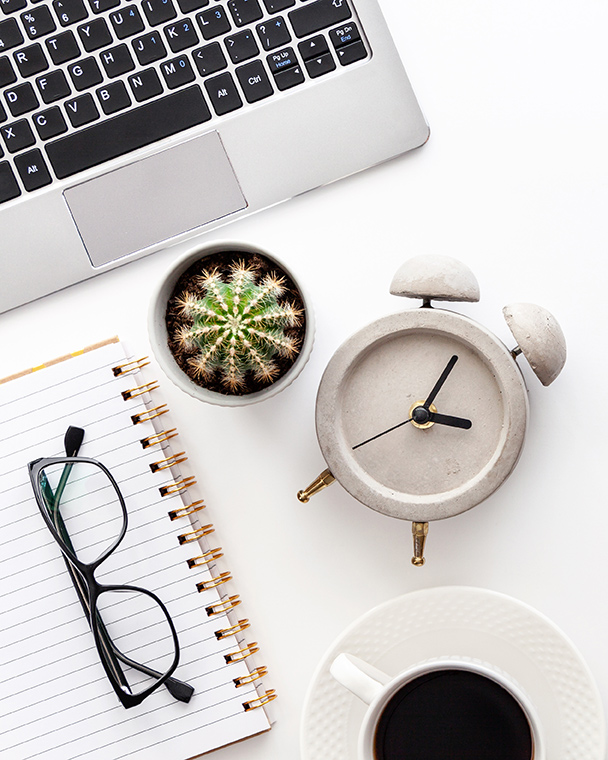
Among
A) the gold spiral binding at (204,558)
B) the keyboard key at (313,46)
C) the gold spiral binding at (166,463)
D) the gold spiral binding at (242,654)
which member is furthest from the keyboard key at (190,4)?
the gold spiral binding at (242,654)

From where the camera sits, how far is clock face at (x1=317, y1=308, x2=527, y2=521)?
26.0 inches

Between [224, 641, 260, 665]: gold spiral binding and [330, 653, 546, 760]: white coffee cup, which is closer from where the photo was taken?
[330, 653, 546, 760]: white coffee cup

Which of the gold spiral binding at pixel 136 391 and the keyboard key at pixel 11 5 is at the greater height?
the keyboard key at pixel 11 5

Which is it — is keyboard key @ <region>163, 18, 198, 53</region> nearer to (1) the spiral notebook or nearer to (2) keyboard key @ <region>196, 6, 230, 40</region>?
(2) keyboard key @ <region>196, 6, 230, 40</region>

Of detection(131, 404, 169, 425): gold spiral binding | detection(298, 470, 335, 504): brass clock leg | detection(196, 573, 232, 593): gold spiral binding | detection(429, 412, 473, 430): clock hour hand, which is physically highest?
detection(131, 404, 169, 425): gold spiral binding

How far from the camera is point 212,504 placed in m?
0.77

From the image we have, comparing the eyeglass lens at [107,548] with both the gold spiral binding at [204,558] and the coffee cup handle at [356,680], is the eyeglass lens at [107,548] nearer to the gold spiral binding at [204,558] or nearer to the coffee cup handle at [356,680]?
the gold spiral binding at [204,558]

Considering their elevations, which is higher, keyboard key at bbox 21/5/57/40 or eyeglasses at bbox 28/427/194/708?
keyboard key at bbox 21/5/57/40

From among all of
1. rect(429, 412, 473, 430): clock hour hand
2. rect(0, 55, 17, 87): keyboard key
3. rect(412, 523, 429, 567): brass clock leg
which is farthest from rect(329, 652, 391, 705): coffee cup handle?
rect(0, 55, 17, 87): keyboard key

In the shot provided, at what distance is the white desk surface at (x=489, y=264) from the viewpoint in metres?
0.75

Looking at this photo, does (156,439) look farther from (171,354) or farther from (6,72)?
(6,72)

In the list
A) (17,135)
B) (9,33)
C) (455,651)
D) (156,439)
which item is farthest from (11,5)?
(455,651)

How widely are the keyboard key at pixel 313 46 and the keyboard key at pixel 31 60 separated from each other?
25 cm

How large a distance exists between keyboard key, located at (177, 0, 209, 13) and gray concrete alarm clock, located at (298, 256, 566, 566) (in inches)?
12.8
